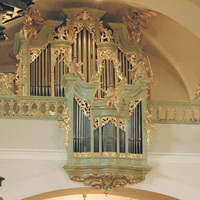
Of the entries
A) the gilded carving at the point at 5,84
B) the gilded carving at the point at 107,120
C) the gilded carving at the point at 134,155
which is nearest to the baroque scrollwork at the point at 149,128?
the gilded carving at the point at 134,155

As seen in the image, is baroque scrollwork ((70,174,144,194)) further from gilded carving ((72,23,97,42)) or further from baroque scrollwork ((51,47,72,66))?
gilded carving ((72,23,97,42))

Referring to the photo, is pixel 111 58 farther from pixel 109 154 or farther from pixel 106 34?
pixel 109 154

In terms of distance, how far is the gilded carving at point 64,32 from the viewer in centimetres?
1484

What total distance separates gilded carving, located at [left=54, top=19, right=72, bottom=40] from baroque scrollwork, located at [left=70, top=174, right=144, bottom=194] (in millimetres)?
3754

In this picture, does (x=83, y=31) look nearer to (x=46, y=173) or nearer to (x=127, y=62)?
(x=127, y=62)

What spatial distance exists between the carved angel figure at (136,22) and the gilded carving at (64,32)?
4.53 ft

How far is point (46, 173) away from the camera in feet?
41.4

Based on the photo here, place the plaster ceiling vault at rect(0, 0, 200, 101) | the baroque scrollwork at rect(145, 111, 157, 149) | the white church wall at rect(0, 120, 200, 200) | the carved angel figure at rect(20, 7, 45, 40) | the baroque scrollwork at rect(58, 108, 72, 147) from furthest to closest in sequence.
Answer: the plaster ceiling vault at rect(0, 0, 200, 101) → the carved angel figure at rect(20, 7, 45, 40) → the baroque scrollwork at rect(145, 111, 157, 149) → the baroque scrollwork at rect(58, 108, 72, 147) → the white church wall at rect(0, 120, 200, 200)

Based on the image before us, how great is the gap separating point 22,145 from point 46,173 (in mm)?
738

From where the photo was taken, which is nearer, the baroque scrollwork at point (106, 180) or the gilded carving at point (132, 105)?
the baroque scrollwork at point (106, 180)

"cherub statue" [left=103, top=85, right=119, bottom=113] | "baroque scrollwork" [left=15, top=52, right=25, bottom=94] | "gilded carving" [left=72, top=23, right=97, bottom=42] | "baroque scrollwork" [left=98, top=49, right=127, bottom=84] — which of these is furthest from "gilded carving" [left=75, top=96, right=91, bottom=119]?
"gilded carving" [left=72, top=23, right=97, bottom=42]

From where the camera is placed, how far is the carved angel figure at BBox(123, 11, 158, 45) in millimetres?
15125

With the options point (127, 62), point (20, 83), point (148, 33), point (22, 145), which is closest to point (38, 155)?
point (22, 145)

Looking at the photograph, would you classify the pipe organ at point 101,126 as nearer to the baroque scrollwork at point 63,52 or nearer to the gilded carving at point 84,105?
the gilded carving at point 84,105
